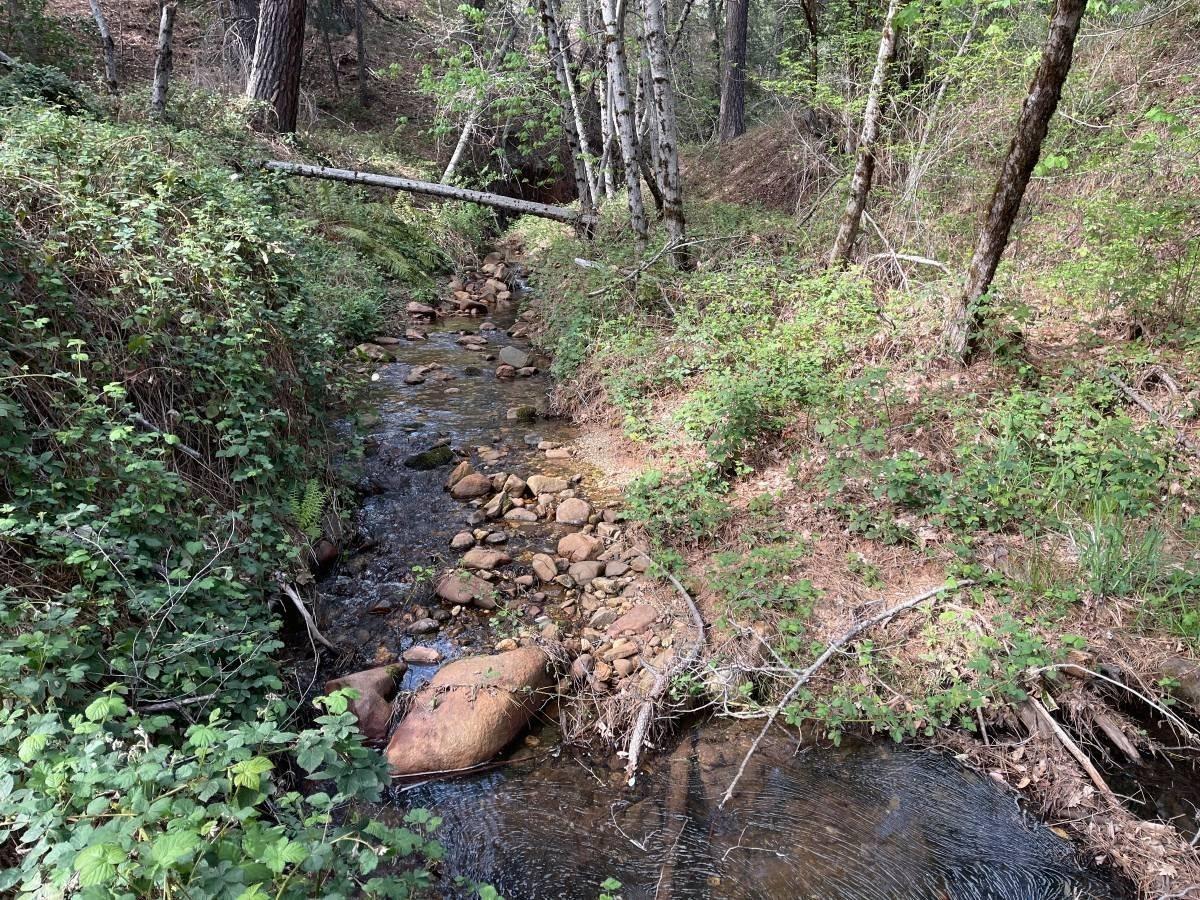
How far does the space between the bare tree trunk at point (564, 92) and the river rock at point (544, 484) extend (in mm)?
5525

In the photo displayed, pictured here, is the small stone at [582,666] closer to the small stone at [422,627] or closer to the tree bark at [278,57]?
the small stone at [422,627]

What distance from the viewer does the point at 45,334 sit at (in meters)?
3.84

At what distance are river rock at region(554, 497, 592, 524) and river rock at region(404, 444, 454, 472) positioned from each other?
1.42 m

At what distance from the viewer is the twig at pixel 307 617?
4.07 m

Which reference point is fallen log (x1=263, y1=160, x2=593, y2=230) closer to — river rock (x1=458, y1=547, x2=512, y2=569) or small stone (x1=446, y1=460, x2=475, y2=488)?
small stone (x1=446, y1=460, x2=475, y2=488)

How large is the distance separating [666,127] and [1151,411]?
18.6 feet

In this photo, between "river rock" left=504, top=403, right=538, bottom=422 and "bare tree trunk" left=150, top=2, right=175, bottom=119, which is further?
"bare tree trunk" left=150, top=2, right=175, bottom=119

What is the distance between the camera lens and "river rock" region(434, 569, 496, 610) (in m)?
4.72

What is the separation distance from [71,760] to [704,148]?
16.1m

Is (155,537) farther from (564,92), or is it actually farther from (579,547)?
(564,92)

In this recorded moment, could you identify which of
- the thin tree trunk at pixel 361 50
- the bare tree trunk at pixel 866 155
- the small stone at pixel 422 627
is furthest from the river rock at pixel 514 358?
the thin tree trunk at pixel 361 50

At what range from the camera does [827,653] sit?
Result: 3861 mm

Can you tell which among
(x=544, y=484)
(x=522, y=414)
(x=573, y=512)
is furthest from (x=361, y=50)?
Answer: (x=573, y=512)

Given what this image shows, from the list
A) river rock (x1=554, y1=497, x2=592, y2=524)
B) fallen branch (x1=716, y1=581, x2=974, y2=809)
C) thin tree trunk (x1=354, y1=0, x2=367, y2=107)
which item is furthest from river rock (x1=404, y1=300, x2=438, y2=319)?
thin tree trunk (x1=354, y1=0, x2=367, y2=107)
